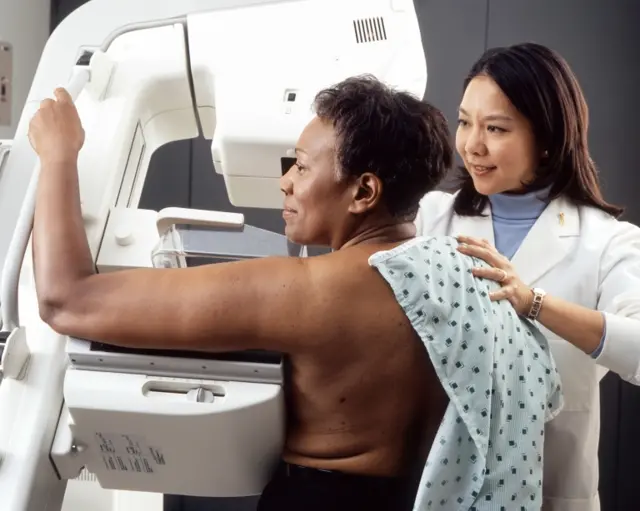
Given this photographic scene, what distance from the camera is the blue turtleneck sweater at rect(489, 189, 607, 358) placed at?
1.53 metres

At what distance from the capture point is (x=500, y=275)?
1152mm

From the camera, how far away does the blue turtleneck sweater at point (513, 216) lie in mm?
1526

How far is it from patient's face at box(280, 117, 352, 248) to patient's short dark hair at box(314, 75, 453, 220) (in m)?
0.02

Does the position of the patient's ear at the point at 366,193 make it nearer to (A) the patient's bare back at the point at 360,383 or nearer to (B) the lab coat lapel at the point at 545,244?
(A) the patient's bare back at the point at 360,383

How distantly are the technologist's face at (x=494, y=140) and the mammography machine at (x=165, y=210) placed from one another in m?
0.12

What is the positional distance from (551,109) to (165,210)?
700mm

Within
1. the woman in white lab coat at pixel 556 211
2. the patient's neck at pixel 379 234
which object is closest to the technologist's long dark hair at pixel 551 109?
the woman in white lab coat at pixel 556 211

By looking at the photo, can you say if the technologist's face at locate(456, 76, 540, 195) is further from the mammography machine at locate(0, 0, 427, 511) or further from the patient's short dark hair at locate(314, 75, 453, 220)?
the patient's short dark hair at locate(314, 75, 453, 220)

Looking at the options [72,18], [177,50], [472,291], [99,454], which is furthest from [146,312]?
[72,18]

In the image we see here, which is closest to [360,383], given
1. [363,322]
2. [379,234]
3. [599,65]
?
[363,322]

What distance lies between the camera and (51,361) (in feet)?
4.16

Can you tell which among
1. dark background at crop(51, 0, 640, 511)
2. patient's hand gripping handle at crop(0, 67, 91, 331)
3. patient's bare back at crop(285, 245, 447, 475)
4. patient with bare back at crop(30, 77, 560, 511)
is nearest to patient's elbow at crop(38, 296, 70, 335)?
patient with bare back at crop(30, 77, 560, 511)

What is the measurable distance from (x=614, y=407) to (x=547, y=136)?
64.2 inches

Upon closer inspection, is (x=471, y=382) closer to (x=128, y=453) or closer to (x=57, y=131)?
(x=128, y=453)
